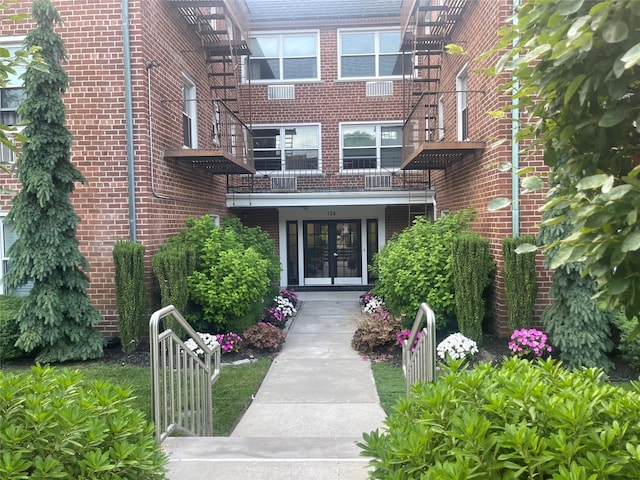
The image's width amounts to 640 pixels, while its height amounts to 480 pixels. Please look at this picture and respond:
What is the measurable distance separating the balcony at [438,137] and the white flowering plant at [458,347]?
10.1 ft

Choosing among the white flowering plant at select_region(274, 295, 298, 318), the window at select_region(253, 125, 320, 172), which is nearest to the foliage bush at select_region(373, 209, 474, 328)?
the white flowering plant at select_region(274, 295, 298, 318)

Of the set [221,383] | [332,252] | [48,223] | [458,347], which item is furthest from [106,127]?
[332,252]

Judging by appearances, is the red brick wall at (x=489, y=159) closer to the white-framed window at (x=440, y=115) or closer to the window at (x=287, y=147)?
the white-framed window at (x=440, y=115)

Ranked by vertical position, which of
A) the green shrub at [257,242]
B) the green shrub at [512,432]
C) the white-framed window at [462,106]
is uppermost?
the white-framed window at [462,106]

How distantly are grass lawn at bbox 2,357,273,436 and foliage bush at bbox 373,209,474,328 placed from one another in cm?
222

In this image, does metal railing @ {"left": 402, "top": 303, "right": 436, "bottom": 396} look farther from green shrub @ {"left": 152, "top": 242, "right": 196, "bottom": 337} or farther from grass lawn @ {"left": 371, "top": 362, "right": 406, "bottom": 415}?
green shrub @ {"left": 152, "top": 242, "right": 196, "bottom": 337}

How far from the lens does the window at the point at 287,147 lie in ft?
49.0

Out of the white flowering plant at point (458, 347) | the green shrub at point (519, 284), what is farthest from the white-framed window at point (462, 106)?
the white flowering plant at point (458, 347)

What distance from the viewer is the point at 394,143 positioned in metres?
14.8

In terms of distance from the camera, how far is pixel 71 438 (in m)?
2.15

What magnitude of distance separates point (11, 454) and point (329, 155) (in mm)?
13248

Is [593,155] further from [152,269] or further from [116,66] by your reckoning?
[116,66]

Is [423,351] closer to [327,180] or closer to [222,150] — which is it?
[222,150]

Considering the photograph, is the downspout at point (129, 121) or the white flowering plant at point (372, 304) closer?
the downspout at point (129, 121)
